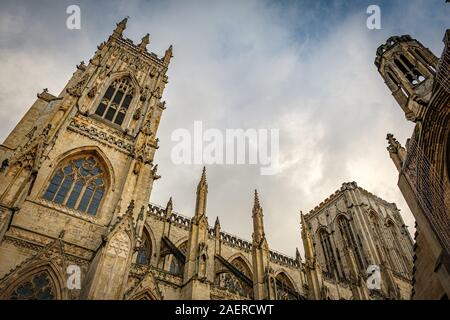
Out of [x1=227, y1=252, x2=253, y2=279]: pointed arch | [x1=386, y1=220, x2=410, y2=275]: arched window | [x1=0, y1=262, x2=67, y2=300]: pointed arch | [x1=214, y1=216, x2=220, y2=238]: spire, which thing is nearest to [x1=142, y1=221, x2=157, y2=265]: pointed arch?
[x1=214, y1=216, x2=220, y2=238]: spire

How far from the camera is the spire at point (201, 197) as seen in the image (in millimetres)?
16156

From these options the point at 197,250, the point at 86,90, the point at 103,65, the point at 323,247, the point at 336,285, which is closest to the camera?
the point at 197,250

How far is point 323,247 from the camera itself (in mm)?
39156

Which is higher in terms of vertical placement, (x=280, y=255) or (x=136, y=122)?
(x=136, y=122)

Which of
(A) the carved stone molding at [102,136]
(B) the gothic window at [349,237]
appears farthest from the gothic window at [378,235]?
(A) the carved stone molding at [102,136]

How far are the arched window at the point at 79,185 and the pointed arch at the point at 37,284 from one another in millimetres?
3524

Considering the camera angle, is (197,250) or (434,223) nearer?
(434,223)

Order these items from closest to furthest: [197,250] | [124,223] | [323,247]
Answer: [124,223], [197,250], [323,247]

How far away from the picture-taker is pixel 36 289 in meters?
10.3
